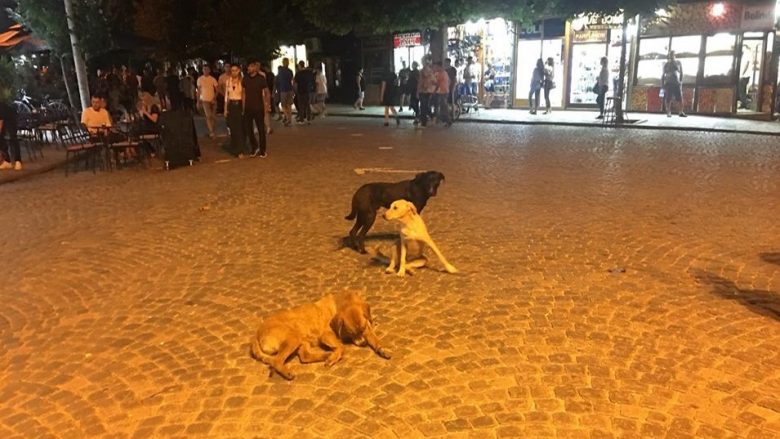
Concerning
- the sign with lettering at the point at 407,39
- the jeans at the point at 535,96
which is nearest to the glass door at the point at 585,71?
the jeans at the point at 535,96

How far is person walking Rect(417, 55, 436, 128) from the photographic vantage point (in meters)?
17.8

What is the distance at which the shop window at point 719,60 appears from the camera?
19.8 metres

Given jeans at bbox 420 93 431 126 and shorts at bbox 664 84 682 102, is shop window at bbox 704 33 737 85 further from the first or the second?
jeans at bbox 420 93 431 126

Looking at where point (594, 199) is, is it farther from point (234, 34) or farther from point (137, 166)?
point (234, 34)

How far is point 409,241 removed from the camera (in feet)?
18.1

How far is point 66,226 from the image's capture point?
768 centimetres

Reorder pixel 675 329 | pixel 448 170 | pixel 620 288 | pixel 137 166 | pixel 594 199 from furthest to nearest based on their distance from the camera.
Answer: pixel 137 166 < pixel 448 170 < pixel 594 199 < pixel 620 288 < pixel 675 329

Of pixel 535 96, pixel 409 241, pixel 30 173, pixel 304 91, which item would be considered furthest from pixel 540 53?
pixel 409 241

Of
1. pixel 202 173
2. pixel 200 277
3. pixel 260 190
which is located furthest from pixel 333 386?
pixel 202 173

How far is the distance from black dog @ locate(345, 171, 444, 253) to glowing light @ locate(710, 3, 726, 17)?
58.9ft

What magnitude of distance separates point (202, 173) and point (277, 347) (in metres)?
7.81

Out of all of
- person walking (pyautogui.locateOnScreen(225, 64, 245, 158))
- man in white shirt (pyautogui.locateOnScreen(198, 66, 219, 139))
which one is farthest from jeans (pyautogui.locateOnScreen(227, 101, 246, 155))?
man in white shirt (pyautogui.locateOnScreen(198, 66, 219, 139))

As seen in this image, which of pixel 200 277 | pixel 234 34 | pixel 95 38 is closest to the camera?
pixel 200 277

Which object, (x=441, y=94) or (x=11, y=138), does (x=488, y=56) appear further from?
(x=11, y=138)
